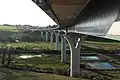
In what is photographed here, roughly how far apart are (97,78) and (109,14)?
21.0 meters

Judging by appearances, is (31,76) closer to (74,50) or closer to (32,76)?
(32,76)

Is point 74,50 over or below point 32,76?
over

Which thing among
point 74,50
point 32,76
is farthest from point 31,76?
point 74,50

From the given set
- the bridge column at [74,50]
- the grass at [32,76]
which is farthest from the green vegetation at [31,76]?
the bridge column at [74,50]

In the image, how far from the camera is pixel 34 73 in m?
34.4

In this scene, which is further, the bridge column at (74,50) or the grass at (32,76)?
the bridge column at (74,50)

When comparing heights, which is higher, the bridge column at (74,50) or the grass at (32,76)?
the bridge column at (74,50)

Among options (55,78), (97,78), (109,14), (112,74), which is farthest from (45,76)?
(109,14)

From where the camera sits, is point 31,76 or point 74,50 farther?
point 74,50

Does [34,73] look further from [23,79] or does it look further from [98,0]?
[98,0]

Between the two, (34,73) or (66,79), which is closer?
(66,79)

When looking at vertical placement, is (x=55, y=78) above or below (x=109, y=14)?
below

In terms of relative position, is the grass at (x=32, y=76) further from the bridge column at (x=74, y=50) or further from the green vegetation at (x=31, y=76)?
the bridge column at (x=74, y=50)

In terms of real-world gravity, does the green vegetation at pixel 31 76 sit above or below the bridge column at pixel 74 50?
below
